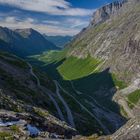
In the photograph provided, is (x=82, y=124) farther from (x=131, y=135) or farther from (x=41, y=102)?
(x=131, y=135)

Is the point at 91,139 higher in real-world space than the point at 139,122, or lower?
lower

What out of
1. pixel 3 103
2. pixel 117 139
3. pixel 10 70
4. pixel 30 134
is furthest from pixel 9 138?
pixel 10 70

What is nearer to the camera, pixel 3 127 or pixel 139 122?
pixel 139 122

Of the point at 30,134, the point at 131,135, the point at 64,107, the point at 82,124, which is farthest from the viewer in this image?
the point at 64,107

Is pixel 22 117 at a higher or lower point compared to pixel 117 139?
lower

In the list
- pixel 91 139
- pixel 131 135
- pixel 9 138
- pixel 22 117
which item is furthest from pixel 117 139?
pixel 22 117

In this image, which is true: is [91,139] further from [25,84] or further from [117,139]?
[25,84]

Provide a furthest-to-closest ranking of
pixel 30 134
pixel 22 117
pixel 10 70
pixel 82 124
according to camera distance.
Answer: pixel 10 70 < pixel 82 124 < pixel 22 117 < pixel 30 134

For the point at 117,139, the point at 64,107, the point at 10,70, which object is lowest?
the point at 64,107

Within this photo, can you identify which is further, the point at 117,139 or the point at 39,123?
the point at 39,123
